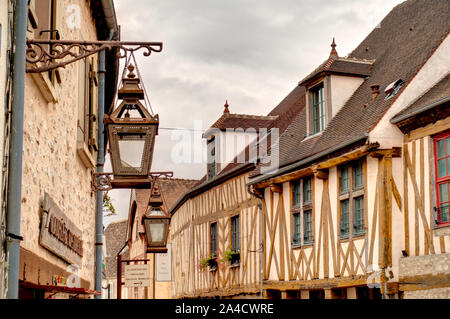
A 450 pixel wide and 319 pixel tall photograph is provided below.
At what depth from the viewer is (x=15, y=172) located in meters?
4.22

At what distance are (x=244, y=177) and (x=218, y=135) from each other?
3.13m

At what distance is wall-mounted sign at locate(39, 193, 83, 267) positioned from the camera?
6414 millimetres

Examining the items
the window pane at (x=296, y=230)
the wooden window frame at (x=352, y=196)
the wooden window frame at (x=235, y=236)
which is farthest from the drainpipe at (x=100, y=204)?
the wooden window frame at (x=235, y=236)

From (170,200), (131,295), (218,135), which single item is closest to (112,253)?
(131,295)

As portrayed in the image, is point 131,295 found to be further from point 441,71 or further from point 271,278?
point 441,71

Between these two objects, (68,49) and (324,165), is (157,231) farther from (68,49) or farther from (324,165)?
(68,49)

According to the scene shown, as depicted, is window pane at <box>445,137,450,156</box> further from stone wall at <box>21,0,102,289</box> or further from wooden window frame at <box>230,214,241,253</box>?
wooden window frame at <box>230,214,241,253</box>

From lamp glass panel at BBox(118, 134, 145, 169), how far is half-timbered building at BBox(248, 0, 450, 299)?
19.0 feet

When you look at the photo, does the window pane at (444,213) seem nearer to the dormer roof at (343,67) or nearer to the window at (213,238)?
the dormer roof at (343,67)

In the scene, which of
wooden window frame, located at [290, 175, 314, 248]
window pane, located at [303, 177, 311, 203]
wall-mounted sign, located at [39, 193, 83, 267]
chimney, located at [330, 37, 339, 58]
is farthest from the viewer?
chimney, located at [330, 37, 339, 58]

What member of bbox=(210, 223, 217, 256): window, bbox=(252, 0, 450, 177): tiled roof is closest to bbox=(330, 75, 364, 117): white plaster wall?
bbox=(252, 0, 450, 177): tiled roof

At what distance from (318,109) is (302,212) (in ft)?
7.29
